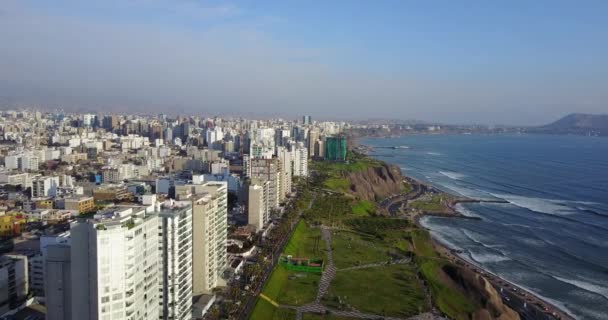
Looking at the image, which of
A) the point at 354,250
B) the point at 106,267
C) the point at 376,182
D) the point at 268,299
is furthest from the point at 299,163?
the point at 106,267

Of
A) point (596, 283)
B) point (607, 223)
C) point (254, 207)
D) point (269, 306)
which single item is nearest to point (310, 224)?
point (254, 207)

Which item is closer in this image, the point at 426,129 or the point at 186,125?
the point at 186,125

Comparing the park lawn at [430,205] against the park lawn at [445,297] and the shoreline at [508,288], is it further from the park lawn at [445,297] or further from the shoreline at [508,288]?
the park lawn at [445,297]

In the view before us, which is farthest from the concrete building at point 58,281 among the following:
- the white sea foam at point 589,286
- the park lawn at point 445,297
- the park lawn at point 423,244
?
the white sea foam at point 589,286

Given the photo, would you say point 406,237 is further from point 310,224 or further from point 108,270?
point 108,270

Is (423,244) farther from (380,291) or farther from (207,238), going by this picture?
(207,238)

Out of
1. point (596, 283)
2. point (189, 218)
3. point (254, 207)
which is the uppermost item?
point (189, 218)
